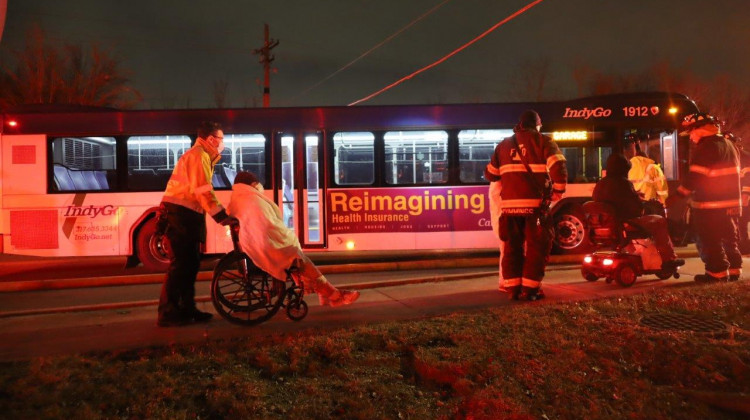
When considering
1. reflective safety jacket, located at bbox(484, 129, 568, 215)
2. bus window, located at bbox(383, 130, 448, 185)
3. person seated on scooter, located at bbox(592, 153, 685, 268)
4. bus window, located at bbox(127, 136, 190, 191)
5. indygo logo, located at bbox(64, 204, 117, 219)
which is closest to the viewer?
reflective safety jacket, located at bbox(484, 129, 568, 215)

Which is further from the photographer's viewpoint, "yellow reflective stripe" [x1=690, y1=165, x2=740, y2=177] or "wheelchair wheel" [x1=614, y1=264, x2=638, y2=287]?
"yellow reflective stripe" [x1=690, y1=165, x2=740, y2=177]

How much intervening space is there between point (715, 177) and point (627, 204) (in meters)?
1.15

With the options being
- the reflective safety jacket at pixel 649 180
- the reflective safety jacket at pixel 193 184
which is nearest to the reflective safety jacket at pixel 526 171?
the reflective safety jacket at pixel 193 184

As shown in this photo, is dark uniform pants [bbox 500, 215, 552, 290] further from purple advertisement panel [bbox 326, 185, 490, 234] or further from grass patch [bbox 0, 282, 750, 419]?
purple advertisement panel [bbox 326, 185, 490, 234]

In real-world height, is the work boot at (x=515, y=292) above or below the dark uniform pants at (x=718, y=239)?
below

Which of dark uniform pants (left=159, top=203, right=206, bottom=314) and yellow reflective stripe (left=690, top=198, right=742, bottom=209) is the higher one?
yellow reflective stripe (left=690, top=198, right=742, bottom=209)

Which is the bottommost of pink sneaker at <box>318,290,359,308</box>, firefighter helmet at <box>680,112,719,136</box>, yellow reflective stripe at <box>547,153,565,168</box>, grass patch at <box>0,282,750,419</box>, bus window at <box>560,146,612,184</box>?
grass patch at <box>0,282,750,419</box>

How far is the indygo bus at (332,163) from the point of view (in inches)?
406

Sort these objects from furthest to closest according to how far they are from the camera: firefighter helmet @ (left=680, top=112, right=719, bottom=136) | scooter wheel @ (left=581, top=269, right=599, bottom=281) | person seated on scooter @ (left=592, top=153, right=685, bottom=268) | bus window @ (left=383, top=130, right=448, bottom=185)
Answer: bus window @ (left=383, top=130, right=448, bottom=185) < scooter wheel @ (left=581, top=269, right=599, bottom=281) < firefighter helmet @ (left=680, top=112, right=719, bottom=136) < person seated on scooter @ (left=592, top=153, right=685, bottom=268)

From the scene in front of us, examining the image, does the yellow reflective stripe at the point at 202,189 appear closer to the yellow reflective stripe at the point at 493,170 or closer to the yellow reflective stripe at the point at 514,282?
the yellow reflective stripe at the point at 493,170

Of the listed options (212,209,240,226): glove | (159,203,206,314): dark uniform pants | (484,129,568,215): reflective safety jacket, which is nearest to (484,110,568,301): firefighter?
(484,129,568,215): reflective safety jacket

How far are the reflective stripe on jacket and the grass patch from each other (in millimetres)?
1453

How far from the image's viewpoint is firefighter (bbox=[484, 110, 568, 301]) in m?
6.52

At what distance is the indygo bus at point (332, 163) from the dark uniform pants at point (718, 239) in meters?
3.29
